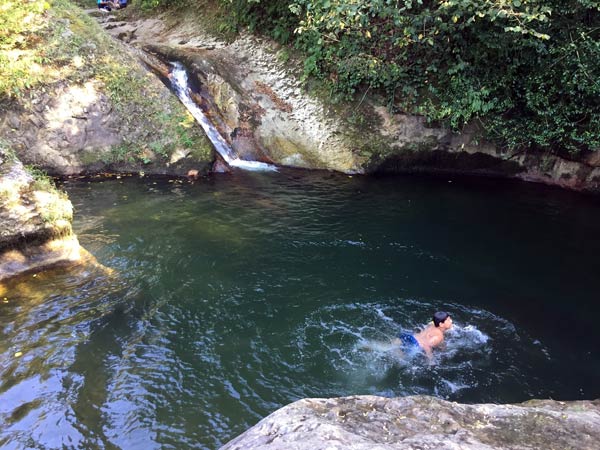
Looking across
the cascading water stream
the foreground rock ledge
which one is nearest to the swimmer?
the foreground rock ledge

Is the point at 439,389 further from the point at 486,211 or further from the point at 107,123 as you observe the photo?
the point at 107,123

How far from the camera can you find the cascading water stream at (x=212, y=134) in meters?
16.3

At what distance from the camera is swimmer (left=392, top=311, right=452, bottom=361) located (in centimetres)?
752

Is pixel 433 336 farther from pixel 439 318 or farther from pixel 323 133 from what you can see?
pixel 323 133

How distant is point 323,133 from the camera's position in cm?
1593

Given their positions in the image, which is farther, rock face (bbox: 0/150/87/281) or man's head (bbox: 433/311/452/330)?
rock face (bbox: 0/150/87/281)

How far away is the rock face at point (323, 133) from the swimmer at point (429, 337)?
8905mm

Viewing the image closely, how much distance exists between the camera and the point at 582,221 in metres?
12.7

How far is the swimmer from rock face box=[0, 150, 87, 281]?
6844 millimetres

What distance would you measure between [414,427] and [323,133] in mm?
12644

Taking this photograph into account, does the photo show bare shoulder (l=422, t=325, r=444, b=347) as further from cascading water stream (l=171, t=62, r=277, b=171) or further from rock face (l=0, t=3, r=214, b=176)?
rock face (l=0, t=3, r=214, b=176)

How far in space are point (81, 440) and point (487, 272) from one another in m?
8.22

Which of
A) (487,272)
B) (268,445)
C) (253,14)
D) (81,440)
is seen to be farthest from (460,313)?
(253,14)

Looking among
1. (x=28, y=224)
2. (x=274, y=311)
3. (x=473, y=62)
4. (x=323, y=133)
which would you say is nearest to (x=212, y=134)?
(x=323, y=133)
